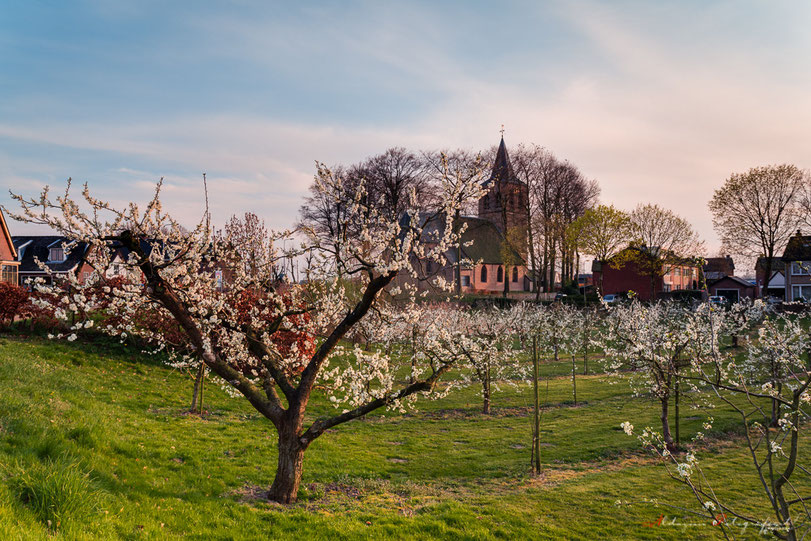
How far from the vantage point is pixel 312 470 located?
1093cm

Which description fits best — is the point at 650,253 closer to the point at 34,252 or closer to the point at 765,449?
the point at 765,449

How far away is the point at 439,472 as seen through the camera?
12.0m

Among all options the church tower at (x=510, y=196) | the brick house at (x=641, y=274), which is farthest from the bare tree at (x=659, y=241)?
the church tower at (x=510, y=196)

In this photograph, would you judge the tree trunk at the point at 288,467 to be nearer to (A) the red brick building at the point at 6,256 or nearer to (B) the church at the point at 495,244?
(A) the red brick building at the point at 6,256

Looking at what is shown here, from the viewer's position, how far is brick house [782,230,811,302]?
43.3 m

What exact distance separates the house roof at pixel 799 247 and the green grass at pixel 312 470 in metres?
34.9

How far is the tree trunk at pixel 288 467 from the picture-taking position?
8805 millimetres

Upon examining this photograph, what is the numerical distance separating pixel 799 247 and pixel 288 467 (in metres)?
52.1

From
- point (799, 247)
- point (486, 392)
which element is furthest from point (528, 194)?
point (486, 392)

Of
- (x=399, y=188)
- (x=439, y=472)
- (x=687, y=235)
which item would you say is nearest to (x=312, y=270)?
(x=439, y=472)

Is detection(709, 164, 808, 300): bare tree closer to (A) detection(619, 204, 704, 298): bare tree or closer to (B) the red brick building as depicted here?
(A) detection(619, 204, 704, 298): bare tree

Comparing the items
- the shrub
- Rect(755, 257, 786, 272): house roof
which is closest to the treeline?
Rect(755, 257, 786, 272): house roof

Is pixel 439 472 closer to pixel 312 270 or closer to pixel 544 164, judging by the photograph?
pixel 312 270

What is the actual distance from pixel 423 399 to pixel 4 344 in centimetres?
1535
